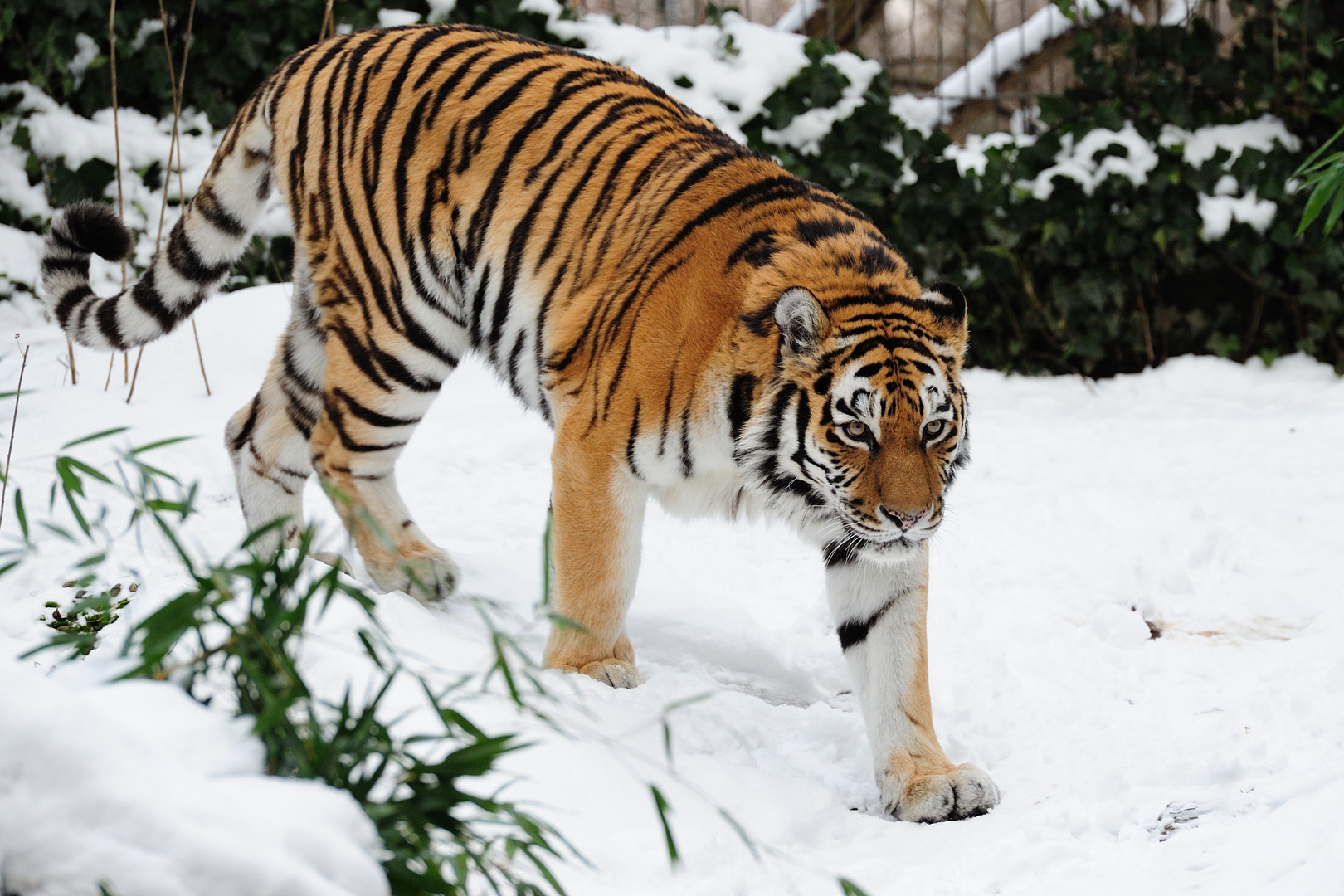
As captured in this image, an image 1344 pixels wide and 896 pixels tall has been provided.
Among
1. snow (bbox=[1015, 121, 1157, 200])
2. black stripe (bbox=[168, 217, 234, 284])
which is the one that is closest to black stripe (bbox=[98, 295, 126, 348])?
black stripe (bbox=[168, 217, 234, 284])

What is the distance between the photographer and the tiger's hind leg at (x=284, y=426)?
3670 millimetres

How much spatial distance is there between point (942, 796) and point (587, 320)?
137 centimetres

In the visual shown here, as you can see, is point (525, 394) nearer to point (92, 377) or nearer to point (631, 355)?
point (631, 355)

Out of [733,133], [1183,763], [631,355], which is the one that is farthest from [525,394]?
[733,133]

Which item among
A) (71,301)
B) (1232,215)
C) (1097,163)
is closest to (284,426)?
(71,301)

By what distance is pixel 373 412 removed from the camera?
3.48 m

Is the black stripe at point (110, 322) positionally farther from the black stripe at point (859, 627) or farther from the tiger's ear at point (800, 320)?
the black stripe at point (859, 627)

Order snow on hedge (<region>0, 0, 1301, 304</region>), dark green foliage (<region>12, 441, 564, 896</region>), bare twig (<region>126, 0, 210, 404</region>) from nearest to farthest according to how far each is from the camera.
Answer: dark green foliage (<region>12, 441, 564, 896</region>), bare twig (<region>126, 0, 210, 404</region>), snow on hedge (<region>0, 0, 1301, 304</region>)

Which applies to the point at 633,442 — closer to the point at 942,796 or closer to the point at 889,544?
the point at 889,544

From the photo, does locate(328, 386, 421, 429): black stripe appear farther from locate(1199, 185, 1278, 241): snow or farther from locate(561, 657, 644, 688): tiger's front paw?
locate(1199, 185, 1278, 241): snow

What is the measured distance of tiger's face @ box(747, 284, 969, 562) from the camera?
2486 mm

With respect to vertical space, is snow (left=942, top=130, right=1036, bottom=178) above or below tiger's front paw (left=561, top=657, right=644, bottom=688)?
above

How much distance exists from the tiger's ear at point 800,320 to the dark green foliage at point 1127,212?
3.39 m

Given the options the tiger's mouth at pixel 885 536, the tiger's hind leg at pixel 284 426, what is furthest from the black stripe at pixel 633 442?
the tiger's hind leg at pixel 284 426
